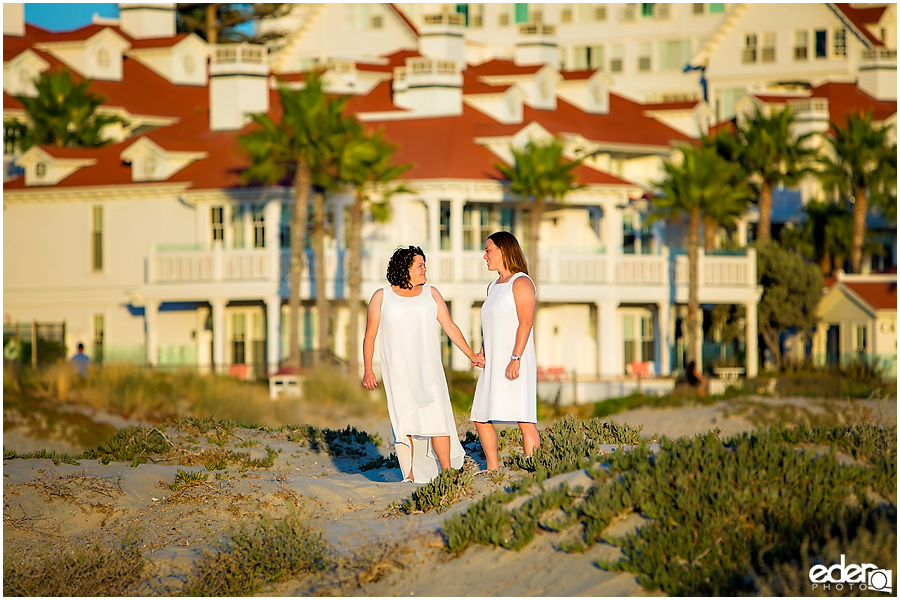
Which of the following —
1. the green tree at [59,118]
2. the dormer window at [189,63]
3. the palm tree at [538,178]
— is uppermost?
the dormer window at [189,63]

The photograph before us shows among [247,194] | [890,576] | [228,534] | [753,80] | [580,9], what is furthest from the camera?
[580,9]

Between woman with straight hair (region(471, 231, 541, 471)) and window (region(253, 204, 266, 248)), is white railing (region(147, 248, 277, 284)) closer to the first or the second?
window (region(253, 204, 266, 248))

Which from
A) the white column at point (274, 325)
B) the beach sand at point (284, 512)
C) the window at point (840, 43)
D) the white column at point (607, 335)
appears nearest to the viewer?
the beach sand at point (284, 512)

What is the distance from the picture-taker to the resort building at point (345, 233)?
3350 centimetres

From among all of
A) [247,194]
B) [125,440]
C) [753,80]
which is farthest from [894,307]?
[125,440]

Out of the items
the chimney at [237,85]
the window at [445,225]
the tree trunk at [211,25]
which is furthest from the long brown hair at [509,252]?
the tree trunk at [211,25]

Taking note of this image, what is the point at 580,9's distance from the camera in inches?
2581

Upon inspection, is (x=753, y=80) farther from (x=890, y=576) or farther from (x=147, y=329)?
(x=890, y=576)

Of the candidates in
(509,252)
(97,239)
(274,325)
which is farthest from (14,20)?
(509,252)

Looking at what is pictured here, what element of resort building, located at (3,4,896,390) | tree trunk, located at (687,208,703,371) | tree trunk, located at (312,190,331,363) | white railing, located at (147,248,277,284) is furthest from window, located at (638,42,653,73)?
tree trunk, located at (312,190,331,363)

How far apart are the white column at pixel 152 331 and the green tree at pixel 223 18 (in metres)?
32.2

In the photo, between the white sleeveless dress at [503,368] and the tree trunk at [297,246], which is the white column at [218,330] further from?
the white sleeveless dress at [503,368]

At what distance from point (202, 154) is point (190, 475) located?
1081 inches

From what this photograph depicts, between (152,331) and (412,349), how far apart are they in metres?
25.4
